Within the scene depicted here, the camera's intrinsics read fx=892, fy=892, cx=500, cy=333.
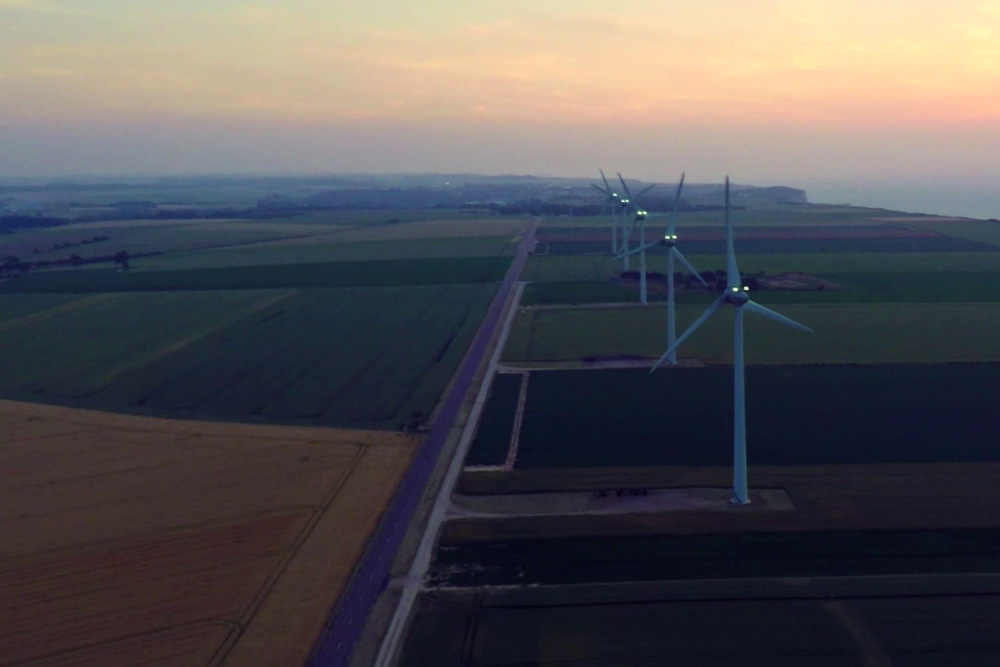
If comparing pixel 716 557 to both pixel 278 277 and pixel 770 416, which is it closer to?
pixel 770 416

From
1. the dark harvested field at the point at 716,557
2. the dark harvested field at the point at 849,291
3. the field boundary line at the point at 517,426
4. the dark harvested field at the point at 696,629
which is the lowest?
the dark harvested field at the point at 696,629

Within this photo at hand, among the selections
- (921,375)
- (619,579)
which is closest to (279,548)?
(619,579)

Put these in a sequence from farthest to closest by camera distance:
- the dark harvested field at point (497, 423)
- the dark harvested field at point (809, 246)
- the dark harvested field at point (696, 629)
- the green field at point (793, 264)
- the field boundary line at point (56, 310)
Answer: the dark harvested field at point (809, 246)
the green field at point (793, 264)
the field boundary line at point (56, 310)
the dark harvested field at point (497, 423)
the dark harvested field at point (696, 629)

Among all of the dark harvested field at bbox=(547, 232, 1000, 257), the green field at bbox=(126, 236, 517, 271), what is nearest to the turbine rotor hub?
the dark harvested field at bbox=(547, 232, 1000, 257)

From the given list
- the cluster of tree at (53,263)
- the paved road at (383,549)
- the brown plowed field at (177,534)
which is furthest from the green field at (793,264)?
the brown plowed field at (177,534)

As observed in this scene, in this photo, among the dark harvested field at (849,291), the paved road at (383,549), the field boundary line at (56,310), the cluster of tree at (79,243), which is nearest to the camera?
the paved road at (383,549)

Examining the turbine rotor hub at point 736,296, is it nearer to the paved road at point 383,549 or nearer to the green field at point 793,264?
the paved road at point 383,549

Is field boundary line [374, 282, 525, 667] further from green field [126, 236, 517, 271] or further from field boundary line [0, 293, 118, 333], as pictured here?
green field [126, 236, 517, 271]

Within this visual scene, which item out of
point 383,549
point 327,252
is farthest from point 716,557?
point 327,252
